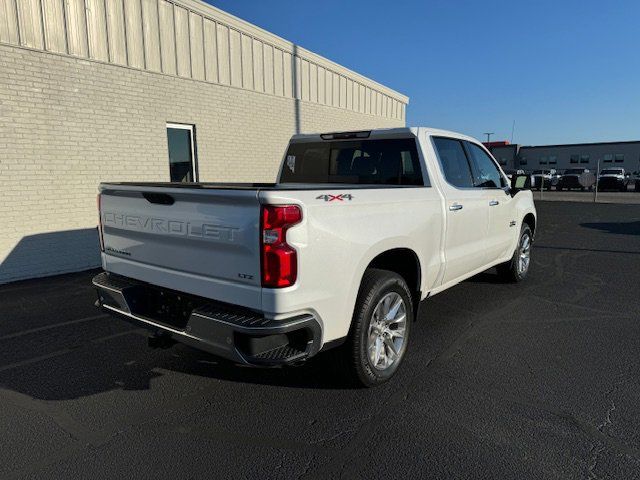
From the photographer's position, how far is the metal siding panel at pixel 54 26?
6.88m

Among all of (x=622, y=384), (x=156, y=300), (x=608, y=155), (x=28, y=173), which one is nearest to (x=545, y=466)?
(x=622, y=384)

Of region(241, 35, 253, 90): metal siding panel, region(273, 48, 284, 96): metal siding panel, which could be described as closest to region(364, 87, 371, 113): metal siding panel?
region(273, 48, 284, 96): metal siding panel

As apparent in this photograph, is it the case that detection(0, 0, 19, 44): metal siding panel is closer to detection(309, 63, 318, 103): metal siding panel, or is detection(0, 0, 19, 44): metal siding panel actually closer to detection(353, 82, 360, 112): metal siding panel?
detection(309, 63, 318, 103): metal siding panel

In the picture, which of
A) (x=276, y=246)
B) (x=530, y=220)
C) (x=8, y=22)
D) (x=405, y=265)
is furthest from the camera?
(x=530, y=220)

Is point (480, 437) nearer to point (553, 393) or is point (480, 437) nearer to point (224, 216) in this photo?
point (553, 393)

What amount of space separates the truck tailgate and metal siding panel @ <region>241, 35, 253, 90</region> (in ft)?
24.0

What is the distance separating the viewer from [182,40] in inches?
347

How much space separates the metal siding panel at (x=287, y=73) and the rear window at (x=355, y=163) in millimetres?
6812

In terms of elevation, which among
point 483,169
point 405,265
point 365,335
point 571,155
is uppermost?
point 571,155

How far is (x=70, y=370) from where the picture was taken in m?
3.79

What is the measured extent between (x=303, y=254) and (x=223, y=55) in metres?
8.30

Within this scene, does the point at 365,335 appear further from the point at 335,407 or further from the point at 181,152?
the point at 181,152

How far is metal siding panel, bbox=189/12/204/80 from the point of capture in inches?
352

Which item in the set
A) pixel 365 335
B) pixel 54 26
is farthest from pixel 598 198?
pixel 365 335
